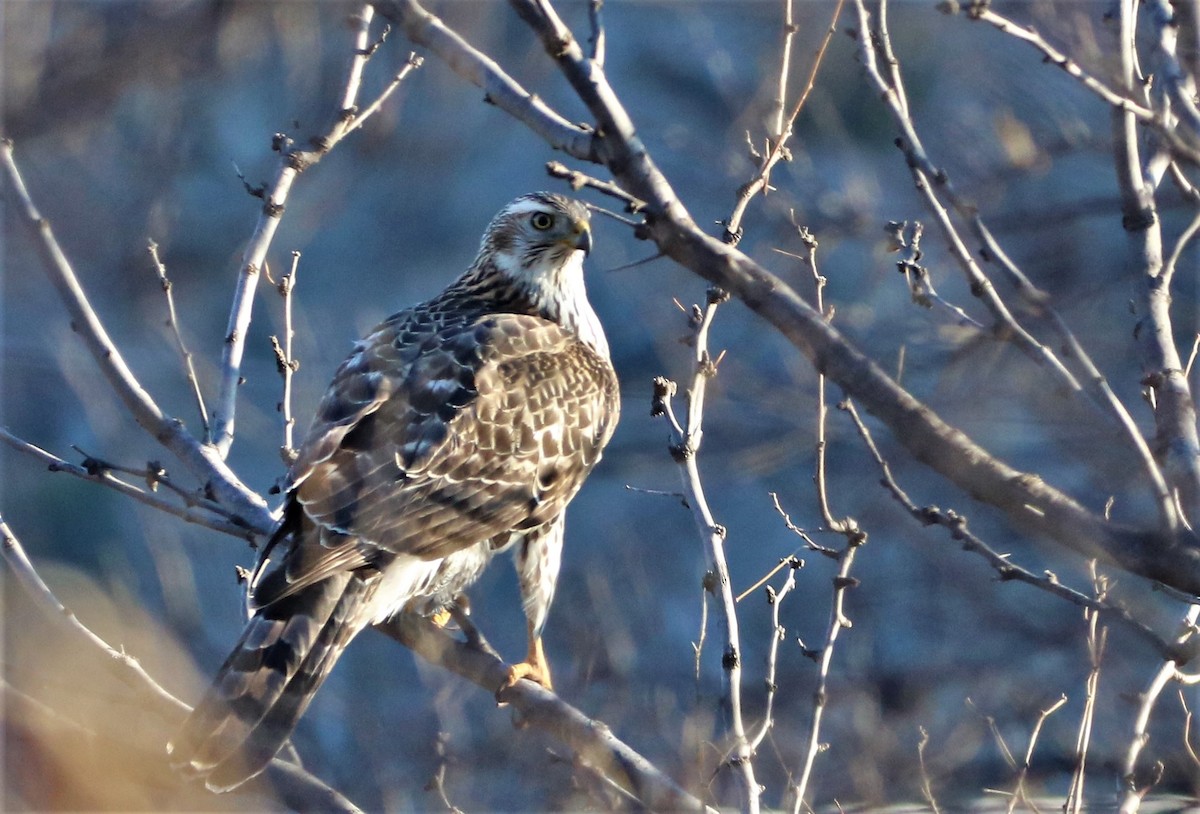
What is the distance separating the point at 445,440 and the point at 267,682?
0.81m

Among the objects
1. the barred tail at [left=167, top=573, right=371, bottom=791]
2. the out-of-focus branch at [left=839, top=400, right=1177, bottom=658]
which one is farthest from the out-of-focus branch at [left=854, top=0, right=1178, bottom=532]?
the barred tail at [left=167, top=573, right=371, bottom=791]

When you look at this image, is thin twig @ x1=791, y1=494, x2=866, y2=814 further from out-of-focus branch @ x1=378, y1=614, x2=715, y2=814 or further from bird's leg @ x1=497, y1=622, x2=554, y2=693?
bird's leg @ x1=497, y1=622, x2=554, y2=693

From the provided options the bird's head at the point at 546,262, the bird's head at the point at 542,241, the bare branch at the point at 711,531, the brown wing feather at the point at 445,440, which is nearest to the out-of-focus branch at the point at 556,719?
the bare branch at the point at 711,531

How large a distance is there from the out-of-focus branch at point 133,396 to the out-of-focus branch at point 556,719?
481mm

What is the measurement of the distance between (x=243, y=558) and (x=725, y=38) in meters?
3.75

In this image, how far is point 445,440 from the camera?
3.76m

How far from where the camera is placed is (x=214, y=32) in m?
6.53

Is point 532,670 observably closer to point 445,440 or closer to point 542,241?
point 445,440

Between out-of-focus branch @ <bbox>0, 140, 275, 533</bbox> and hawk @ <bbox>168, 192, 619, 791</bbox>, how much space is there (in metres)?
0.15

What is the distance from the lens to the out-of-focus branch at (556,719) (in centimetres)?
299

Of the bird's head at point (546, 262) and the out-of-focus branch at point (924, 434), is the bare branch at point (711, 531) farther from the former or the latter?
the bird's head at point (546, 262)

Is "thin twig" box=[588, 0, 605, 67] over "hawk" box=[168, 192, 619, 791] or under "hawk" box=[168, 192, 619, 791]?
over

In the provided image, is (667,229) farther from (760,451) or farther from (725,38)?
(725,38)

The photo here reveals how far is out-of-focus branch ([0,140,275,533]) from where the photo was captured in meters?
3.54
